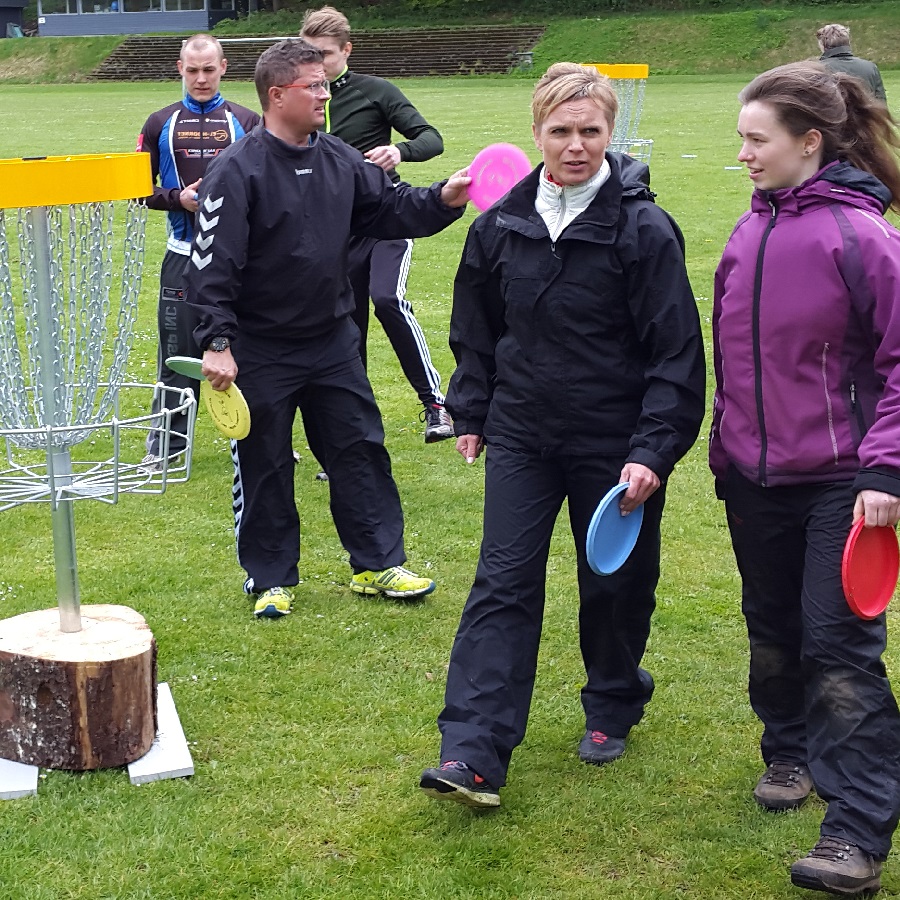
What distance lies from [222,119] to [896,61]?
43.4 metres

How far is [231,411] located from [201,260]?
0.57 meters

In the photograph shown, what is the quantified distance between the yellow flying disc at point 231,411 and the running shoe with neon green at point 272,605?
83 centimetres

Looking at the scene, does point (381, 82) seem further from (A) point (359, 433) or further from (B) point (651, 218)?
(B) point (651, 218)

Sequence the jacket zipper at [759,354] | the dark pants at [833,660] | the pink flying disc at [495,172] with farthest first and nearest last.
A: the pink flying disc at [495,172] < the jacket zipper at [759,354] < the dark pants at [833,660]

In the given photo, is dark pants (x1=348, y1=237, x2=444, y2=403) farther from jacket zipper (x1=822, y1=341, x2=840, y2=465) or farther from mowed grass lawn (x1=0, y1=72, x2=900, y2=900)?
jacket zipper (x1=822, y1=341, x2=840, y2=465)

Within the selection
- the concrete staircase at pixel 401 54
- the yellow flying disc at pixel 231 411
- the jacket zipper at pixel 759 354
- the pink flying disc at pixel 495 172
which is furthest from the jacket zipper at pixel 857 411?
the concrete staircase at pixel 401 54

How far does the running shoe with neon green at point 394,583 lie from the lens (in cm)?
533

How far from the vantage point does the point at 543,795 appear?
12.6ft

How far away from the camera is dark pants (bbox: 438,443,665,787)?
3697 mm

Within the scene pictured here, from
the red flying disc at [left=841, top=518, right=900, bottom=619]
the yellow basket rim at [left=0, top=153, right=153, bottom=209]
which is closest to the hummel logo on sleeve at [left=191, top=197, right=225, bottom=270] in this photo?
the yellow basket rim at [left=0, top=153, right=153, bottom=209]

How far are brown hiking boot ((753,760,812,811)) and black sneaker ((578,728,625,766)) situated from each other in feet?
Answer: 1.47

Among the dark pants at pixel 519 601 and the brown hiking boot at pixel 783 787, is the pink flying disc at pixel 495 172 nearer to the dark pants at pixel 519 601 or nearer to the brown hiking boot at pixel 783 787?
the dark pants at pixel 519 601

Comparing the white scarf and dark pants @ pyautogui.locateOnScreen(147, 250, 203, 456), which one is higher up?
the white scarf

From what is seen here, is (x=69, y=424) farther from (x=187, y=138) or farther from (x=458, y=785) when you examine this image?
(x=187, y=138)
